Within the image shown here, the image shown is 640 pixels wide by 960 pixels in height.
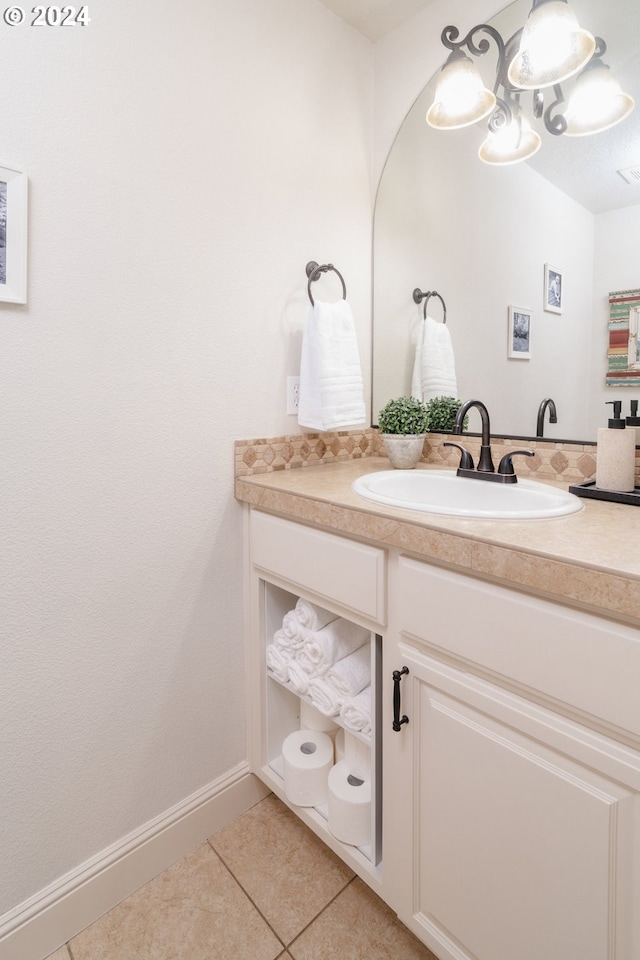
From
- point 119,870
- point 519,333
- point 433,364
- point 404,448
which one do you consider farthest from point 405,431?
point 119,870

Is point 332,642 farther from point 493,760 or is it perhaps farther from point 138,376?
point 138,376

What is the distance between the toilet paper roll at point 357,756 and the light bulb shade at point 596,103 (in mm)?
1573

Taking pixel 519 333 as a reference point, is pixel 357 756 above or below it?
below

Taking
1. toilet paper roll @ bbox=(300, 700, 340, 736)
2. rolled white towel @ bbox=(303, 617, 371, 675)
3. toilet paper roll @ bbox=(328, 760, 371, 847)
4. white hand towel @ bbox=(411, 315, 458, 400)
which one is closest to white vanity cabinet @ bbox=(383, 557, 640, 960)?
toilet paper roll @ bbox=(328, 760, 371, 847)

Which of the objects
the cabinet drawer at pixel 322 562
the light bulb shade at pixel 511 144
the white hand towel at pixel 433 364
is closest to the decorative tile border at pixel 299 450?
the cabinet drawer at pixel 322 562

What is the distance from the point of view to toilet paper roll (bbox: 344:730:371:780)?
1229 millimetres

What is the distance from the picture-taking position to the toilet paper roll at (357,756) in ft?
4.03

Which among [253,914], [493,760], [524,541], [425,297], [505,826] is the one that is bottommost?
[253,914]

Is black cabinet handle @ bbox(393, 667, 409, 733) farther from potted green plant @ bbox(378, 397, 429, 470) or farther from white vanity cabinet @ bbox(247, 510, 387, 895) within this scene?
potted green plant @ bbox(378, 397, 429, 470)

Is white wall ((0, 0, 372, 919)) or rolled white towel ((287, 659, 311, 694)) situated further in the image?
rolled white towel ((287, 659, 311, 694))

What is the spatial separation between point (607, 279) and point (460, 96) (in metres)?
0.65

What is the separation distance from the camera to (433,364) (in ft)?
5.32

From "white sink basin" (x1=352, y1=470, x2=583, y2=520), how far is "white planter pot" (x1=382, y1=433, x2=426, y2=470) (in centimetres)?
7

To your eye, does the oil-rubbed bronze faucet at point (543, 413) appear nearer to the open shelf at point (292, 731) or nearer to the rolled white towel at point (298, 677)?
the open shelf at point (292, 731)
